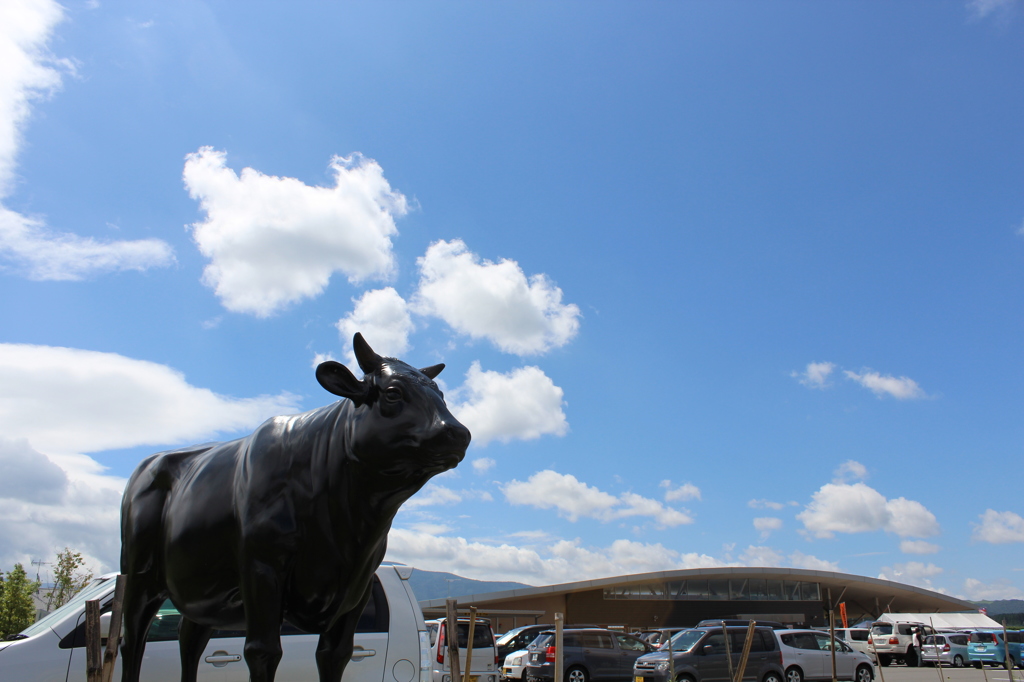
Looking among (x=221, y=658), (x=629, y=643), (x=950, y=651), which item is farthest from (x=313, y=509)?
(x=950, y=651)

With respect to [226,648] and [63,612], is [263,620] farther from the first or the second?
[63,612]

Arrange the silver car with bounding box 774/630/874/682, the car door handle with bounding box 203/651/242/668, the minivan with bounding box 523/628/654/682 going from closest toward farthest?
the car door handle with bounding box 203/651/242/668
the minivan with bounding box 523/628/654/682
the silver car with bounding box 774/630/874/682

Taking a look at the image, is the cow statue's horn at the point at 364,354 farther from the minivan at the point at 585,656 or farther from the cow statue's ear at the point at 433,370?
the minivan at the point at 585,656

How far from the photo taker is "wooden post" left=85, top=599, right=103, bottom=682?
3215 millimetres

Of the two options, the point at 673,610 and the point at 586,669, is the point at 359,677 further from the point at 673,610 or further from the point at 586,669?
the point at 673,610

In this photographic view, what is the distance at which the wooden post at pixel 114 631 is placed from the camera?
301 cm

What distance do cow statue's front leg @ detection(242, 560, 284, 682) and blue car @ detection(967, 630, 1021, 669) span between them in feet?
117

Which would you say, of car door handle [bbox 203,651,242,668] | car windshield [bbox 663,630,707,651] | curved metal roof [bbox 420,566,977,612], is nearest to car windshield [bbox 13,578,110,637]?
car door handle [bbox 203,651,242,668]

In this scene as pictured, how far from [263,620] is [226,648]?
431 cm

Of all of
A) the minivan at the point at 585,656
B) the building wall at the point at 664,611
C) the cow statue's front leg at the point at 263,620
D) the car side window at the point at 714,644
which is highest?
the cow statue's front leg at the point at 263,620

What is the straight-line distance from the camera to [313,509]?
2.44 metres

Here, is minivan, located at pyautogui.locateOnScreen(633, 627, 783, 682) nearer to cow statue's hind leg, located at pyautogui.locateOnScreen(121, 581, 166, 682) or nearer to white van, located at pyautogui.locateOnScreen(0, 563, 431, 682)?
white van, located at pyautogui.locateOnScreen(0, 563, 431, 682)

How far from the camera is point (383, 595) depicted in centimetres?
646

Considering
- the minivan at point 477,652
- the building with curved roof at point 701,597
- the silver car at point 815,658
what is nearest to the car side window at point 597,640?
the minivan at point 477,652
